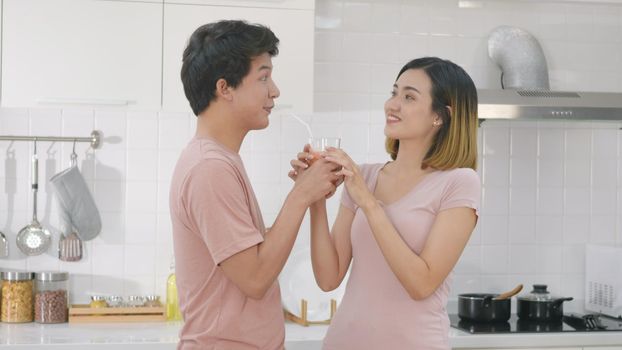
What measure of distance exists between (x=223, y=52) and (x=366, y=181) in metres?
0.66

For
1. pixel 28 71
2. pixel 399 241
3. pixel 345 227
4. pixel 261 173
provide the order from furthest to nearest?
pixel 261 173 < pixel 28 71 < pixel 345 227 < pixel 399 241

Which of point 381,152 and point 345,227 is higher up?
point 381,152

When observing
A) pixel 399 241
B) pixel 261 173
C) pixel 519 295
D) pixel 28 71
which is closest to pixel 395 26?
pixel 261 173

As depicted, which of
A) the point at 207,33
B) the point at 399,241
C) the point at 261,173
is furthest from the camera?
the point at 261,173

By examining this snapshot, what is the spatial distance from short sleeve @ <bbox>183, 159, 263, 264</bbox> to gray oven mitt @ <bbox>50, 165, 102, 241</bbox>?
6.31 ft

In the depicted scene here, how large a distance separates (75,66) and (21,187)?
677 millimetres

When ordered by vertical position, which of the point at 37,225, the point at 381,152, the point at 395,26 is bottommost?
the point at 37,225

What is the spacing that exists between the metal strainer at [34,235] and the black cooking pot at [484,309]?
1762 millimetres

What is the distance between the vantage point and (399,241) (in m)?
2.17

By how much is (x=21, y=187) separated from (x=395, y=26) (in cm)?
178

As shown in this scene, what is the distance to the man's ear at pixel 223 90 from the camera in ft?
6.63

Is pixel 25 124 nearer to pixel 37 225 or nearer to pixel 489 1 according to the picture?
pixel 37 225

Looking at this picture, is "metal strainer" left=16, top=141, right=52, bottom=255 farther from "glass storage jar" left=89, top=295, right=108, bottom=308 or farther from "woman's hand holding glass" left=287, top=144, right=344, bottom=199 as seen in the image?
"woman's hand holding glass" left=287, top=144, right=344, bottom=199

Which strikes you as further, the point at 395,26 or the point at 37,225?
the point at 395,26
